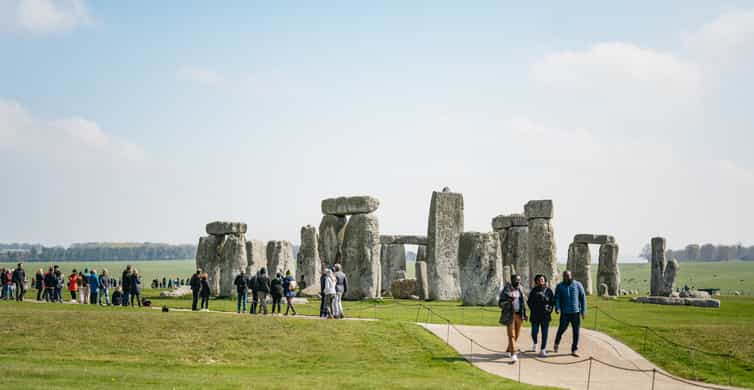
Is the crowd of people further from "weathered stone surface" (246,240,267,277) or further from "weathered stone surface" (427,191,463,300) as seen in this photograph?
"weathered stone surface" (246,240,267,277)

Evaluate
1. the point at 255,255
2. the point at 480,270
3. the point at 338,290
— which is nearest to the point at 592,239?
the point at 480,270

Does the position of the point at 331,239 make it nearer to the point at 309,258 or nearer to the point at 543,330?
the point at 309,258

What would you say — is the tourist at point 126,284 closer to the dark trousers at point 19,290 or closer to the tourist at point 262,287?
the dark trousers at point 19,290

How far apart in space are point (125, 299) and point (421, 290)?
11071 mm

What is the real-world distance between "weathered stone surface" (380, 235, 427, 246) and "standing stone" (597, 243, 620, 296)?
9.06 m

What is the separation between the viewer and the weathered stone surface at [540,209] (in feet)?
98.3

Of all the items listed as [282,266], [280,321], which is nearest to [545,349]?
[280,321]

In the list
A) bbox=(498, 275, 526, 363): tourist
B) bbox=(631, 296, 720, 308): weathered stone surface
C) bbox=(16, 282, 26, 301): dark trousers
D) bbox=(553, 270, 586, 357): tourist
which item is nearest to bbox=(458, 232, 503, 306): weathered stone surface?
bbox=(631, 296, 720, 308): weathered stone surface

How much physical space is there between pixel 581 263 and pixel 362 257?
12890mm

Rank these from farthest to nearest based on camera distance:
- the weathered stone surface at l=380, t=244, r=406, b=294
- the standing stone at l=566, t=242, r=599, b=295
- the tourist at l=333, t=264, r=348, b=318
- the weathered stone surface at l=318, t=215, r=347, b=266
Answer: the weathered stone surface at l=380, t=244, r=406, b=294
the standing stone at l=566, t=242, r=599, b=295
the weathered stone surface at l=318, t=215, r=347, b=266
the tourist at l=333, t=264, r=348, b=318

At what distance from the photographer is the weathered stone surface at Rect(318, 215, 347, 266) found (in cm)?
3080

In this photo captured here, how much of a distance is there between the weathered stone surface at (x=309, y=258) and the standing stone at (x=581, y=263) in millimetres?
Answer: 12196

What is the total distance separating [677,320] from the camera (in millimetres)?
20672

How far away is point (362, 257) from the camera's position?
28.2m
